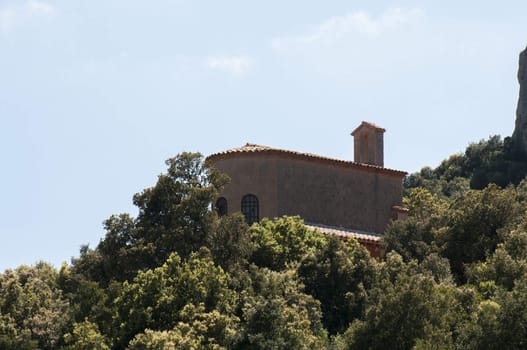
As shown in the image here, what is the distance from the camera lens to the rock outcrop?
261 ft

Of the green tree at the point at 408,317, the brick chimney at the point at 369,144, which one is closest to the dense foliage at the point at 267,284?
the green tree at the point at 408,317

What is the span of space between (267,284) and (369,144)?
16612 mm

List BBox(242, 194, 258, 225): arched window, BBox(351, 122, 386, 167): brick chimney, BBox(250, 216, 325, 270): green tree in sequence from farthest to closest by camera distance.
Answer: BBox(351, 122, 386, 167): brick chimney < BBox(242, 194, 258, 225): arched window < BBox(250, 216, 325, 270): green tree

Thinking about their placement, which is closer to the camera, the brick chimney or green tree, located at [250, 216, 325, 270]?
green tree, located at [250, 216, 325, 270]

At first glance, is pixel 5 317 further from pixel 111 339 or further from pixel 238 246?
pixel 238 246

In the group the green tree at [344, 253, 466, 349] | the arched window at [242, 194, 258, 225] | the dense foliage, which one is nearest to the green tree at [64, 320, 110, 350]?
the dense foliage

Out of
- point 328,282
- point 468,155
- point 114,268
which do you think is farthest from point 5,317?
point 468,155

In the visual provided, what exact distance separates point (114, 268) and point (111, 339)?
4.27 metres

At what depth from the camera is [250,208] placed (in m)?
45.2

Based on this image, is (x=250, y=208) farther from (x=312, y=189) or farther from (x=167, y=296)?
(x=167, y=296)

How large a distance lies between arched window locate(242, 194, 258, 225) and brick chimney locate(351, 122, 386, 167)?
6431 millimetres

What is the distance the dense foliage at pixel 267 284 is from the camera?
31.5 m

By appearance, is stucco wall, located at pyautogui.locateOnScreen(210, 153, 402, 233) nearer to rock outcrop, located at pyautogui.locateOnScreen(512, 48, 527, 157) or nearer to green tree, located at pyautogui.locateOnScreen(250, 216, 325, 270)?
green tree, located at pyautogui.locateOnScreen(250, 216, 325, 270)

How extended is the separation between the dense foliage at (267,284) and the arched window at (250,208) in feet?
12.5
